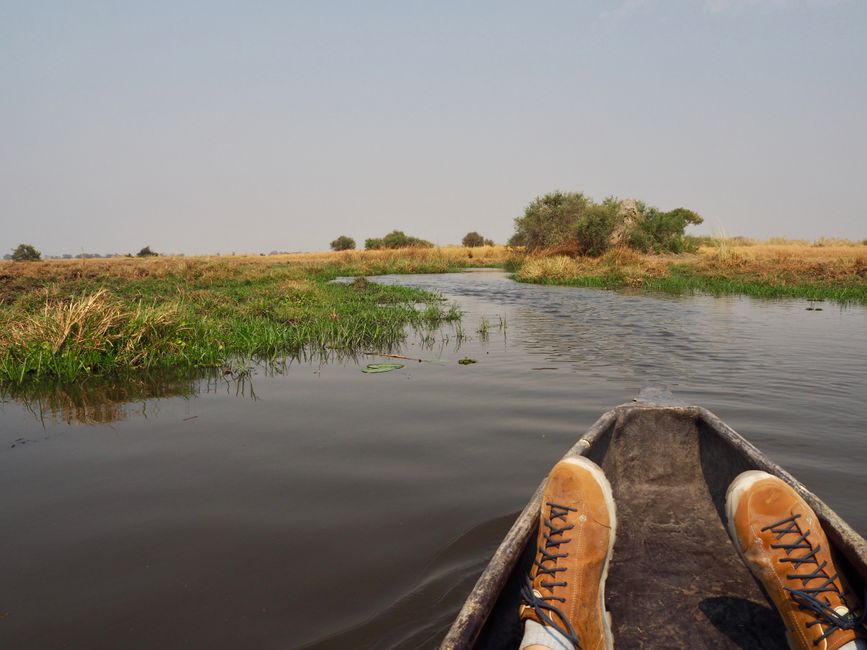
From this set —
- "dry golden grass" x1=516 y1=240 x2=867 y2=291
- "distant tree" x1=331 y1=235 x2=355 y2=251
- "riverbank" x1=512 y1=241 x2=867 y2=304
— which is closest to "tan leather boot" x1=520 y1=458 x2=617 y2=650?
"riverbank" x1=512 y1=241 x2=867 y2=304

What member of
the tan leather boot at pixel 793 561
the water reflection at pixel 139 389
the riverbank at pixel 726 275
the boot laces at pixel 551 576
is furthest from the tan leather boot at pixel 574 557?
the riverbank at pixel 726 275

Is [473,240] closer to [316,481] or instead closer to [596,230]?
[596,230]

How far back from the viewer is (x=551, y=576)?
6.38ft

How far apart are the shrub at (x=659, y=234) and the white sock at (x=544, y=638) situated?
31.5 m

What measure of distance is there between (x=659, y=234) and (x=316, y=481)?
32695 mm

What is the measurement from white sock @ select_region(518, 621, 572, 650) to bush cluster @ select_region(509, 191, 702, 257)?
30.3m

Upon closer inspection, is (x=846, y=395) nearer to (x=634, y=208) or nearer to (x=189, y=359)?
(x=189, y=359)

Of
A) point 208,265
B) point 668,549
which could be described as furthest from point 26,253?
point 668,549

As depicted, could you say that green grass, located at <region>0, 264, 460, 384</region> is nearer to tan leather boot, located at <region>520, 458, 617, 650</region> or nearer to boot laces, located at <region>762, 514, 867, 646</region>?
tan leather boot, located at <region>520, 458, 617, 650</region>

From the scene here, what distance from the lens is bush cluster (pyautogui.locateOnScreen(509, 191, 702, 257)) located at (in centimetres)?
3030

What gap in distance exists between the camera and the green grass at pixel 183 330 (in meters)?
6.50

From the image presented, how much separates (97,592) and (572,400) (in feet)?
14.1

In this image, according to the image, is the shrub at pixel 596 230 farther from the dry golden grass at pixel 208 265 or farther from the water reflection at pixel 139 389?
the water reflection at pixel 139 389

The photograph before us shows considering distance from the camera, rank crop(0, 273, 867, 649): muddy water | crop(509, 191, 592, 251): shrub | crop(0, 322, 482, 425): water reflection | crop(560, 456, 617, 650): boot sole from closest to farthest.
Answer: crop(560, 456, 617, 650): boot sole
crop(0, 273, 867, 649): muddy water
crop(0, 322, 482, 425): water reflection
crop(509, 191, 592, 251): shrub
